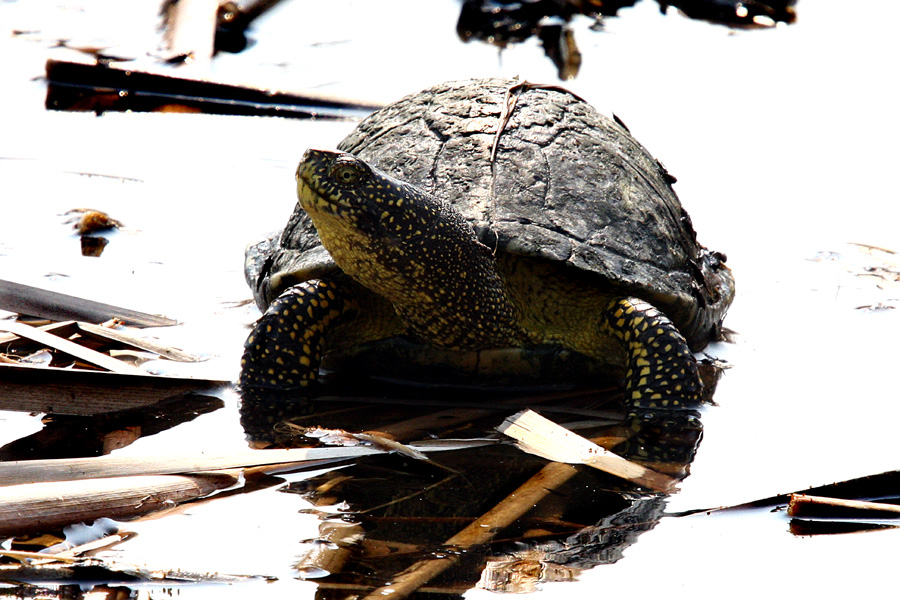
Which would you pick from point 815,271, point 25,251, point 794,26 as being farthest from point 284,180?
point 794,26

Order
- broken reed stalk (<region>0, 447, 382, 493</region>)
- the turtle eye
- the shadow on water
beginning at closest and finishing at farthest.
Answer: the shadow on water, broken reed stalk (<region>0, 447, 382, 493</region>), the turtle eye

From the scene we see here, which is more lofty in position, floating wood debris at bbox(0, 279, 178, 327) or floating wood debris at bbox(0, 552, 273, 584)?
floating wood debris at bbox(0, 279, 178, 327)

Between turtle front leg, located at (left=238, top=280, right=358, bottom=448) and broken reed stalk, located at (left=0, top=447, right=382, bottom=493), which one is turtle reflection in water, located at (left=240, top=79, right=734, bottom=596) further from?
broken reed stalk, located at (left=0, top=447, right=382, bottom=493)

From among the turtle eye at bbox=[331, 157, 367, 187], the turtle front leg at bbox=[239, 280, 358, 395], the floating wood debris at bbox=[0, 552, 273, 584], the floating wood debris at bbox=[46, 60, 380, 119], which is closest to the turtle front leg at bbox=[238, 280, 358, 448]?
the turtle front leg at bbox=[239, 280, 358, 395]

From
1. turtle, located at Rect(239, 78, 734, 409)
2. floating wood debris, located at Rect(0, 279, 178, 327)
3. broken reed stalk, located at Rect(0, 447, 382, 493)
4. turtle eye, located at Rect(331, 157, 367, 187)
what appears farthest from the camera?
floating wood debris, located at Rect(0, 279, 178, 327)

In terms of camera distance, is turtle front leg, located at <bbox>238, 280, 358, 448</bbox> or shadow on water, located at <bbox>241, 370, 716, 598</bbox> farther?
turtle front leg, located at <bbox>238, 280, 358, 448</bbox>

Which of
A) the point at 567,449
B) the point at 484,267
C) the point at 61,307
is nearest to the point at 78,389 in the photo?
the point at 61,307

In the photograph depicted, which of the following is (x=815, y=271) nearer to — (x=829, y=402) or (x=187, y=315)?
(x=829, y=402)
